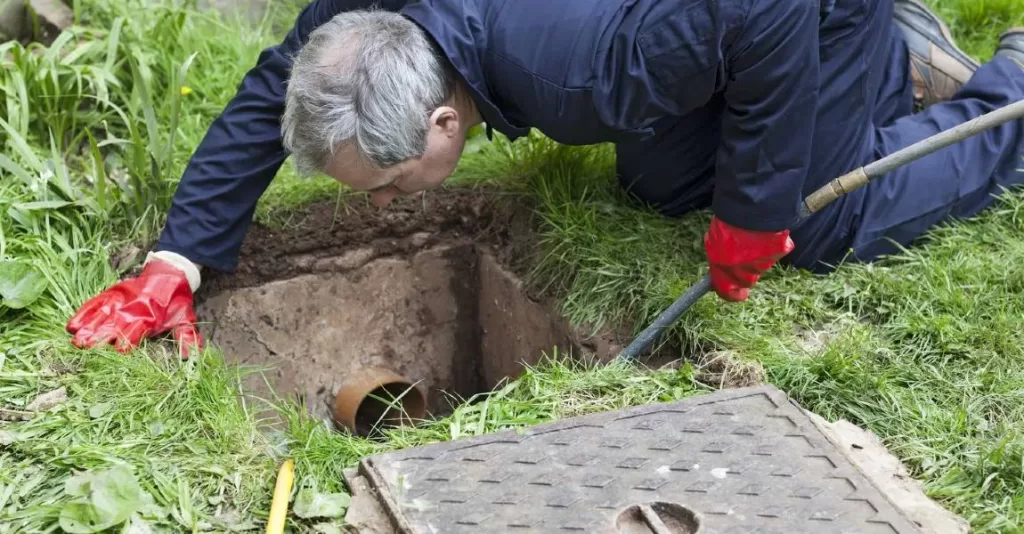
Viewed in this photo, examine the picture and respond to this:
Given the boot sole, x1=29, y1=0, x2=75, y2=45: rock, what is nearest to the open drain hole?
the boot sole

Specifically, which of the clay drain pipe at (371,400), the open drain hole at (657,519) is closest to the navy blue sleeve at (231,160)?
the clay drain pipe at (371,400)

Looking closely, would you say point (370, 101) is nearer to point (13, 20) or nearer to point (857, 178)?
point (857, 178)

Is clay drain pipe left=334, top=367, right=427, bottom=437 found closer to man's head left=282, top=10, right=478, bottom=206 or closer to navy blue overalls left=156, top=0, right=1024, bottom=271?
navy blue overalls left=156, top=0, right=1024, bottom=271

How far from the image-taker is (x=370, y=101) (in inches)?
88.7

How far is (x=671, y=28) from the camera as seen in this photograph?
2.24 m

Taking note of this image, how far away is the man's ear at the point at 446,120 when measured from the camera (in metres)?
2.34

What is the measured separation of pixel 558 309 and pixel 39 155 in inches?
60.6

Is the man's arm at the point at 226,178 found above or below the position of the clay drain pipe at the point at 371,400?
above

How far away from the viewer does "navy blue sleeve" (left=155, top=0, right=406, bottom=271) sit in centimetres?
278

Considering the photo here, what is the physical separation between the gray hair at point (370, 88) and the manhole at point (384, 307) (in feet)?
2.69

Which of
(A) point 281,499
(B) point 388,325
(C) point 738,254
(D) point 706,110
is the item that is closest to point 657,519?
(A) point 281,499

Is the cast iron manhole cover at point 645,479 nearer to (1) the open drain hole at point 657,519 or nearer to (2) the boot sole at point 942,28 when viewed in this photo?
(1) the open drain hole at point 657,519

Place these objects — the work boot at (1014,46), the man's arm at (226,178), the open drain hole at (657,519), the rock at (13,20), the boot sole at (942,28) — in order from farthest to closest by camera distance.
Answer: the rock at (13,20) < the boot sole at (942,28) < the work boot at (1014,46) < the man's arm at (226,178) < the open drain hole at (657,519)

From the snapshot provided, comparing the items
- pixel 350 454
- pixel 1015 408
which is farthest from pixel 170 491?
pixel 1015 408
